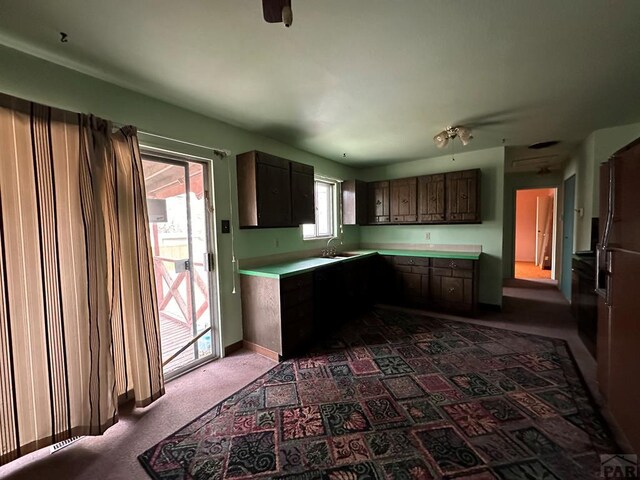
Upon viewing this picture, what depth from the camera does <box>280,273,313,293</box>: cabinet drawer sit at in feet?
8.77

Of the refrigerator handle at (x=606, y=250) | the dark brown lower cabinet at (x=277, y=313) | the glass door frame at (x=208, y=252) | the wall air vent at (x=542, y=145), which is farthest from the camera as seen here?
the wall air vent at (x=542, y=145)

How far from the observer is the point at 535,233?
8172 millimetres

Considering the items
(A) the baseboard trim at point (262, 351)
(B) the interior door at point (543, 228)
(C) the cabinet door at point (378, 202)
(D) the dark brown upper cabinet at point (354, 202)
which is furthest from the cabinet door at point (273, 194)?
(B) the interior door at point (543, 228)

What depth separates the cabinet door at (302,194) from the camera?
10.8 ft

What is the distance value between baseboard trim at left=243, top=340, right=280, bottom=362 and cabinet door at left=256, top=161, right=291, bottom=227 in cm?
135

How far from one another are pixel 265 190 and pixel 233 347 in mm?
1797

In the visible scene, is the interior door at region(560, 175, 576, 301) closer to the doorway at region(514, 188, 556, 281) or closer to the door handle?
the doorway at region(514, 188, 556, 281)

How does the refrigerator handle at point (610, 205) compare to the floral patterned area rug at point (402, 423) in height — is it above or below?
above

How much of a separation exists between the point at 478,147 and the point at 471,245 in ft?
5.00

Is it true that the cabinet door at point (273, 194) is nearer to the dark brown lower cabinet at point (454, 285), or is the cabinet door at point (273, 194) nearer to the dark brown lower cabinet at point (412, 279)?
the dark brown lower cabinet at point (412, 279)

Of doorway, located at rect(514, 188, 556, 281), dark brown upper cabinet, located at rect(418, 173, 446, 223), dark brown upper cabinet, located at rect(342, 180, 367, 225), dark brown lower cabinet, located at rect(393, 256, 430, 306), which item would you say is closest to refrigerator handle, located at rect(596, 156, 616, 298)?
dark brown lower cabinet, located at rect(393, 256, 430, 306)

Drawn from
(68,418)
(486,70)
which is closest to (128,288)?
(68,418)

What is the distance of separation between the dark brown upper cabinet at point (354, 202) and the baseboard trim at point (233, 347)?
270 centimetres

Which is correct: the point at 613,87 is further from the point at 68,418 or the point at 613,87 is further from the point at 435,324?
the point at 68,418
